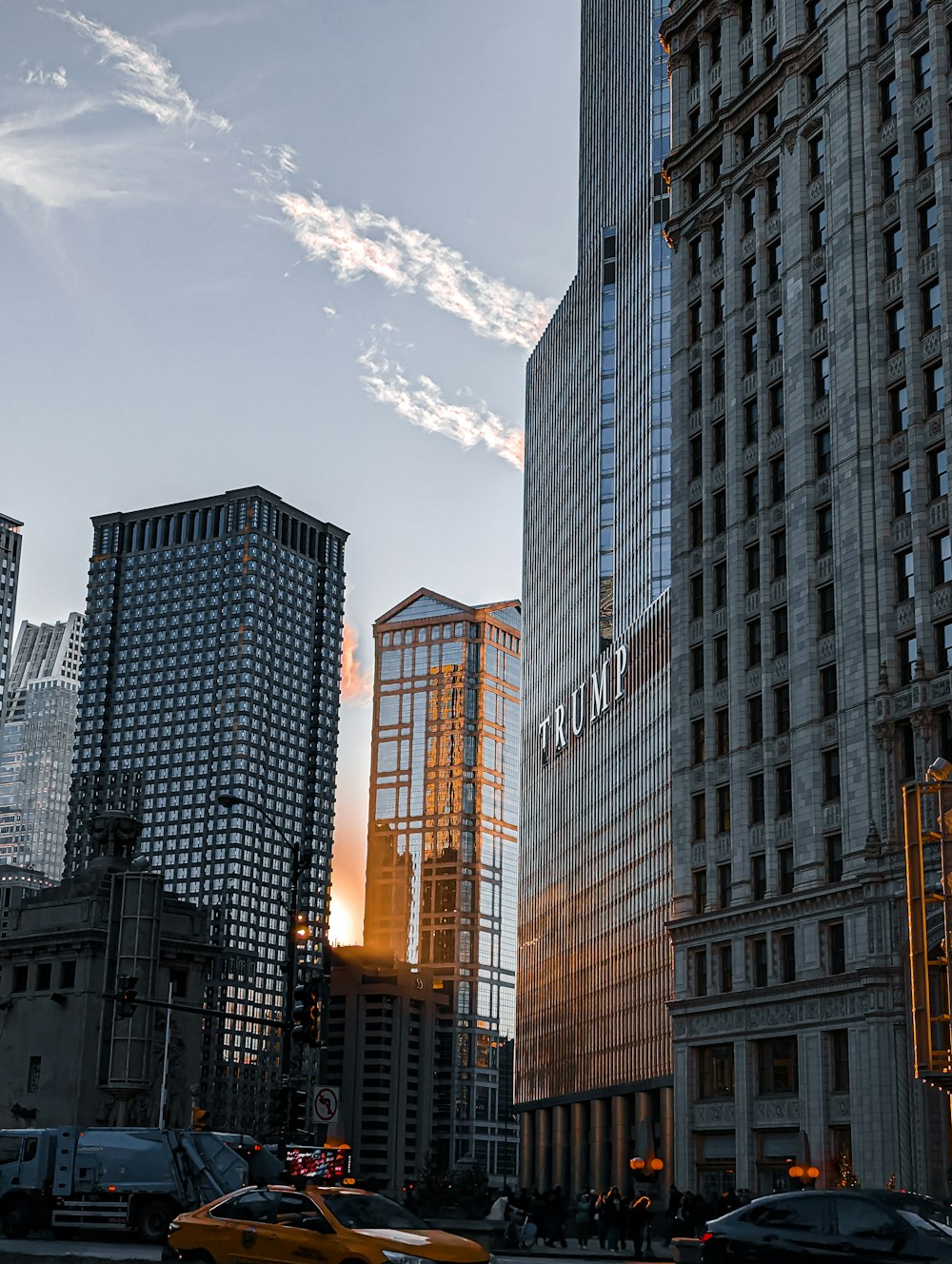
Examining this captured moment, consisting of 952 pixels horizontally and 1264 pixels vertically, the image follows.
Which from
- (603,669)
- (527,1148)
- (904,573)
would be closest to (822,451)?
(904,573)

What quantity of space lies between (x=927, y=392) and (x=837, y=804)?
15.1 meters

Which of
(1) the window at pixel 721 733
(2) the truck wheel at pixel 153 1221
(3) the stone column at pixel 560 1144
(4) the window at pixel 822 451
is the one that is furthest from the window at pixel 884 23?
(3) the stone column at pixel 560 1144

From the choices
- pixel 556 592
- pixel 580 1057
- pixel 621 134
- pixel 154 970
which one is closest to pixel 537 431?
pixel 556 592

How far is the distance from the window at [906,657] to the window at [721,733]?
10849 mm

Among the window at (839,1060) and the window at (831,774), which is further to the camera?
the window at (831,774)

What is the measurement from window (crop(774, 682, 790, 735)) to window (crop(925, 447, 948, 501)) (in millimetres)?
9617

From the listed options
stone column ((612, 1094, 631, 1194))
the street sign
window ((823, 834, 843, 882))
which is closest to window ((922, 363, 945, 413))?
window ((823, 834, 843, 882))

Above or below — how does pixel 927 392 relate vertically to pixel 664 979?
above

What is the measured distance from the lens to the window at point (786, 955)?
59.3 metres

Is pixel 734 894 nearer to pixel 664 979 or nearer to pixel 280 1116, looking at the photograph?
pixel 280 1116

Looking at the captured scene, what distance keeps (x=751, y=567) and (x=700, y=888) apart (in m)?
13.4

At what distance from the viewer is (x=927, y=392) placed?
5769 cm

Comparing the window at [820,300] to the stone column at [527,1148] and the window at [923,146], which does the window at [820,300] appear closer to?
the window at [923,146]

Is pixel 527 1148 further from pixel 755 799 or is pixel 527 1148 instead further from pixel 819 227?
pixel 819 227
